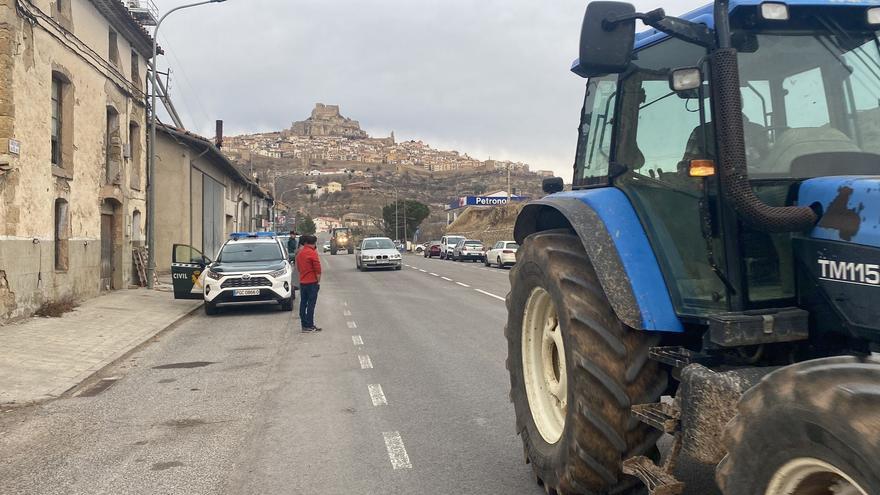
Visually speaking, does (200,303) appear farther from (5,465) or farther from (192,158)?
(192,158)

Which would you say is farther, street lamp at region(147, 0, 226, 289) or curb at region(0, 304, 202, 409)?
street lamp at region(147, 0, 226, 289)

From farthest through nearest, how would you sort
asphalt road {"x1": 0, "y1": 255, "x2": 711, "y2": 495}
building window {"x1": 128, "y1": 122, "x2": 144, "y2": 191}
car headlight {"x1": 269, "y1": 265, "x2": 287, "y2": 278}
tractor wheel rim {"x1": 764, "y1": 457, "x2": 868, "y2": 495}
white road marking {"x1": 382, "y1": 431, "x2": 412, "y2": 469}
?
building window {"x1": 128, "y1": 122, "x2": 144, "y2": 191}, car headlight {"x1": 269, "y1": 265, "x2": 287, "y2": 278}, white road marking {"x1": 382, "y1": 431, "x2": 412, "y2": 469}, asphalt road {"x1": 0, "y1": 255, "x2": 711, "y2": 495}, tractor wheel rim {"x1": 764, "y1": 457, "x2": 868, "y2": 495}

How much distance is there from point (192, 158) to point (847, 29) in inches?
1252

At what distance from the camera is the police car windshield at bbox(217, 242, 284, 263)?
16406 millimetres

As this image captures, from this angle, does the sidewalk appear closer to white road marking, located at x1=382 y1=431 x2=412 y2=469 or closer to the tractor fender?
white road marking, located at x1=382 y1=431 x2=412 y2=469

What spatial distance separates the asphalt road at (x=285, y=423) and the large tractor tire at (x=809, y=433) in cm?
189

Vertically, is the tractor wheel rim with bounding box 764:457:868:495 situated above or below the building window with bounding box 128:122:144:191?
below

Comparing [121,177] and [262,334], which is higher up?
[121,177]

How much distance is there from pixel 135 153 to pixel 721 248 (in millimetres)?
22372

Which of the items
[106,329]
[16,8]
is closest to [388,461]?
[106,329]

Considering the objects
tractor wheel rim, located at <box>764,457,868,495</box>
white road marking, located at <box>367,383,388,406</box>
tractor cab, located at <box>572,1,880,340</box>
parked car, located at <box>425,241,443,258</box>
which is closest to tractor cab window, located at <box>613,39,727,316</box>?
tractor cab, located at <box>572,1,880,340</box>

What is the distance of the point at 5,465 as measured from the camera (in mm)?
5059

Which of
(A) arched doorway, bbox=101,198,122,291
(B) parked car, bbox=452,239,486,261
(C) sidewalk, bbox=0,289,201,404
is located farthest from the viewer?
(B) parked car, bbox=452,239,486,261

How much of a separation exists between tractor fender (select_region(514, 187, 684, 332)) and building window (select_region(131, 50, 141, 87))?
2142 centimetres
